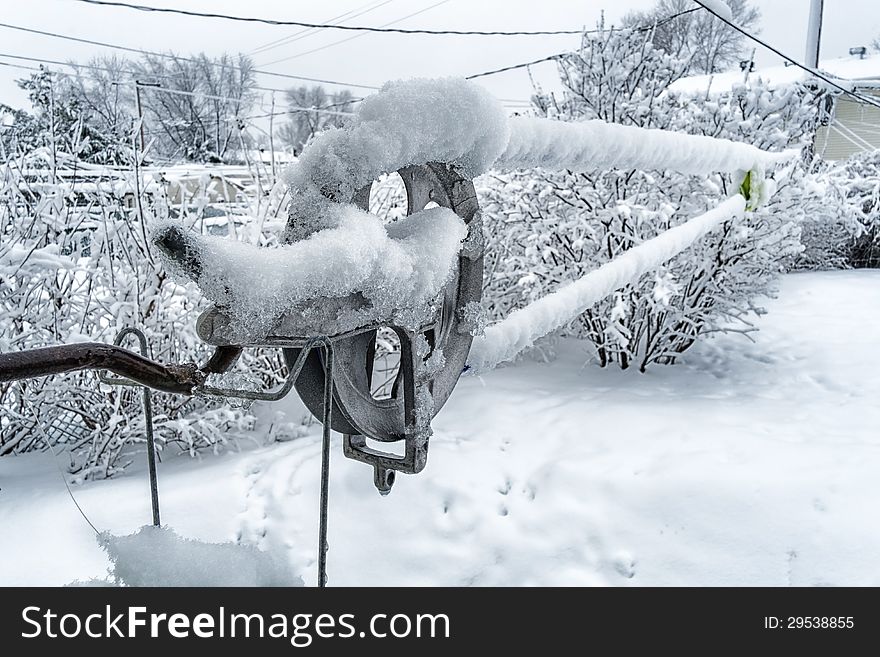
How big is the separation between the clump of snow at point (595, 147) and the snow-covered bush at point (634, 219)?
101 inches

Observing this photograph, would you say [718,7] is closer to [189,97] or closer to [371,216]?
[371,216]

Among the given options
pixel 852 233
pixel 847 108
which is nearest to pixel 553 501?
pixel 852 233

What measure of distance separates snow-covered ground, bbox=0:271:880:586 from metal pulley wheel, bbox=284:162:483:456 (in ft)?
4.20

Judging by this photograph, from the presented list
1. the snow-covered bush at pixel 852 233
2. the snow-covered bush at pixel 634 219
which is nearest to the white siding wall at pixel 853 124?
the snow-covered bush at pixel 852 233

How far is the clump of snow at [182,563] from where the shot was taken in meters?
0.63

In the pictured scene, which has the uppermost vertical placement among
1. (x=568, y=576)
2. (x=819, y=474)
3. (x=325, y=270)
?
(x=325, y=270)

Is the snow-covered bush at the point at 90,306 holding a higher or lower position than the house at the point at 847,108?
lower

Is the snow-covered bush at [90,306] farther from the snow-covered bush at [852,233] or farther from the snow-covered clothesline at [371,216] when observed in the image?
the snow-covered bush at [852,233]

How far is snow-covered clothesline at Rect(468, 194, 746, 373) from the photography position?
1.03 metres

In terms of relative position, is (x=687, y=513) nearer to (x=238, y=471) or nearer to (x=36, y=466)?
(x=238, y=471)

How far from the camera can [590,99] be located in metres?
4.27

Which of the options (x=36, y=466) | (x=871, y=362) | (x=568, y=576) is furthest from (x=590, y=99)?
(x=36, y=466)

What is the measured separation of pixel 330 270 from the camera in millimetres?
559
